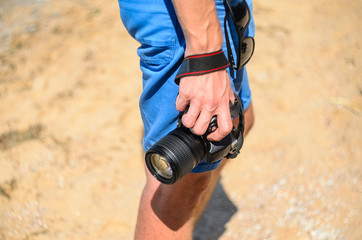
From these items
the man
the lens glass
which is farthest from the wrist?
the lens glass

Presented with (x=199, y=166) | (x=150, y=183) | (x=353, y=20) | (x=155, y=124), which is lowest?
(x=353, y=20)

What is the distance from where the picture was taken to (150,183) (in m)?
1.37

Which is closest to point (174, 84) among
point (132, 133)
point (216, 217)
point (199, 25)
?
point (199, 25)

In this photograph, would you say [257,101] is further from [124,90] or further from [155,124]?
[155,124]

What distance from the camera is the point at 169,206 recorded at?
1.32 metres

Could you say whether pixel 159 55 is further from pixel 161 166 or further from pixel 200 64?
pixel 161 166

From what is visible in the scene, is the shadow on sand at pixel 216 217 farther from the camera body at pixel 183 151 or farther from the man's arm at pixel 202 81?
the man's arm at pixel 202 81

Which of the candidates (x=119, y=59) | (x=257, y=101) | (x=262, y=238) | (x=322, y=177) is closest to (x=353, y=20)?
(x=257, y=101)

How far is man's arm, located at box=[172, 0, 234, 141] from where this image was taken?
1020mm

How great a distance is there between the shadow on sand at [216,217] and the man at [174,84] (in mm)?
599

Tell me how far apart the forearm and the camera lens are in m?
0.22

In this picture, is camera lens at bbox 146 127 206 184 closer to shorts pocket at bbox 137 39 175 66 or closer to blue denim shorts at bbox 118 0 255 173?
blue denim shorts at bbox 118 0 255 173

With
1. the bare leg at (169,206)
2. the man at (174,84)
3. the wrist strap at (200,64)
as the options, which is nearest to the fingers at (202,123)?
the man at (174,84)

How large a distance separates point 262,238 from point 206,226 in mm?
265
